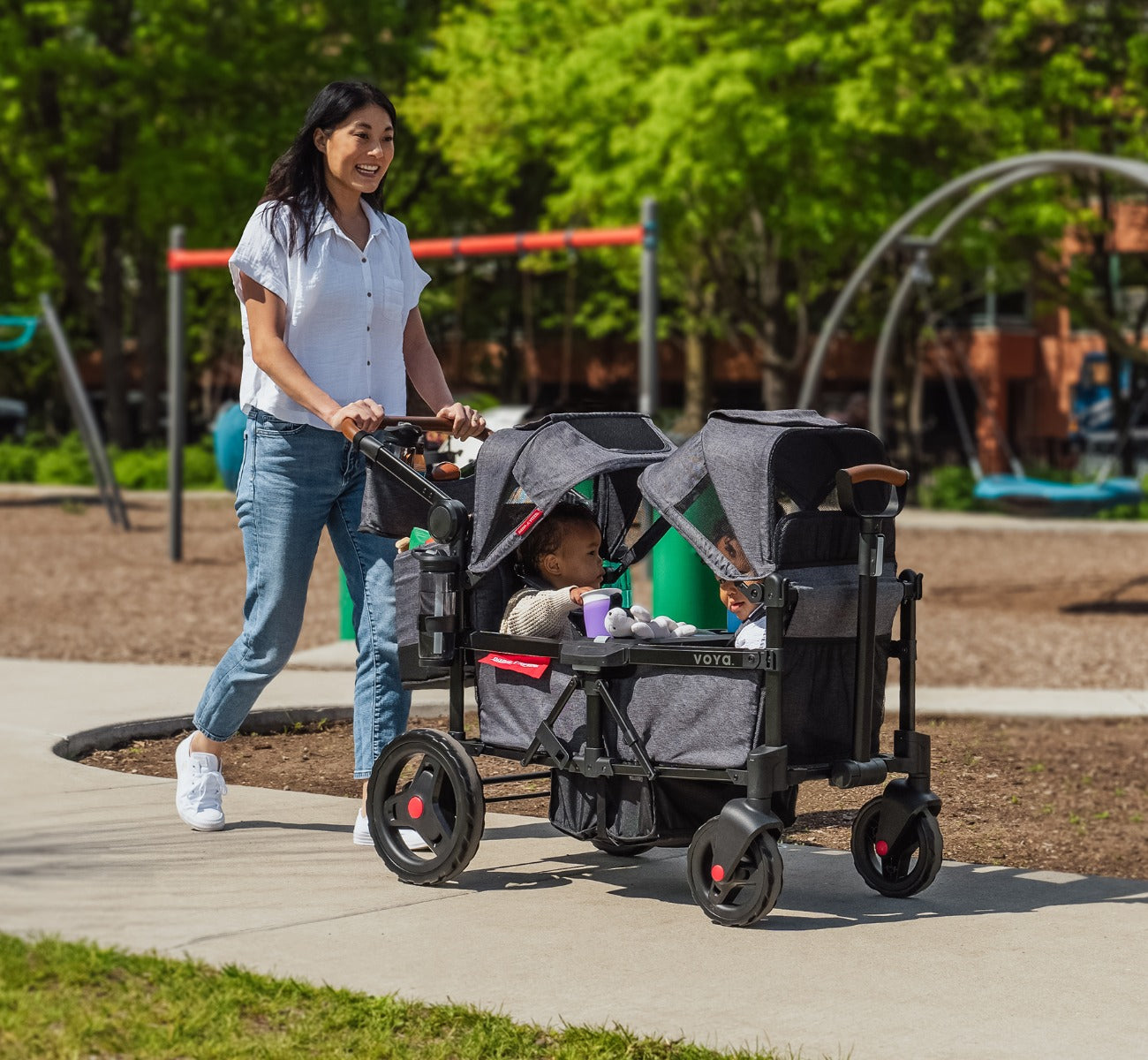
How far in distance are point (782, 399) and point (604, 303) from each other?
41.9 feet

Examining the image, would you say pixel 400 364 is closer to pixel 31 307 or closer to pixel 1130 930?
pixel 1130 930

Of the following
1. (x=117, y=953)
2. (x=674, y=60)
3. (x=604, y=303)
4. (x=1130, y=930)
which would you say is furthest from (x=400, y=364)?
(x=604, y=303)

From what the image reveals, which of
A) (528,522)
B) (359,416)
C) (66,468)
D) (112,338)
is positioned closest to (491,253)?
(359,416)

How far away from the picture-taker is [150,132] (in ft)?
113

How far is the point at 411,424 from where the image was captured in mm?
5055

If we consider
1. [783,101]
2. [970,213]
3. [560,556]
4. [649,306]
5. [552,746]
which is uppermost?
[783,101]

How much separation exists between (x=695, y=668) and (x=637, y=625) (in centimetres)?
24

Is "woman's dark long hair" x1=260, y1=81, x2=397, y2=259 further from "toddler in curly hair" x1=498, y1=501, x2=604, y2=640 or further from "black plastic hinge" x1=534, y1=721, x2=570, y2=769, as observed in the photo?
"black plastic hinge" x1=534, y1=721, x2=570, y2=769

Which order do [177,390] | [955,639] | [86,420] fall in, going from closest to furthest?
[955,639] → [177,390] → [86,420]

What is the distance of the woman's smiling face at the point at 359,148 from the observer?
16.9 ft

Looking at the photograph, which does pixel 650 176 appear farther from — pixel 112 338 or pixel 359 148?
pixel 359 148

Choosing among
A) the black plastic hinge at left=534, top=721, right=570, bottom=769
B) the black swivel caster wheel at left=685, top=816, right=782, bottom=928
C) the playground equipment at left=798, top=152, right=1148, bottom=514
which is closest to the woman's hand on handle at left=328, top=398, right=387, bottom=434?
the black plastic hinge at left=534, top=721, right=570, bottom=769

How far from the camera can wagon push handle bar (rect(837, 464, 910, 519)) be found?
14.6ft

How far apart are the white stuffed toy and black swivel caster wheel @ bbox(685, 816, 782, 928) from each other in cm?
50
